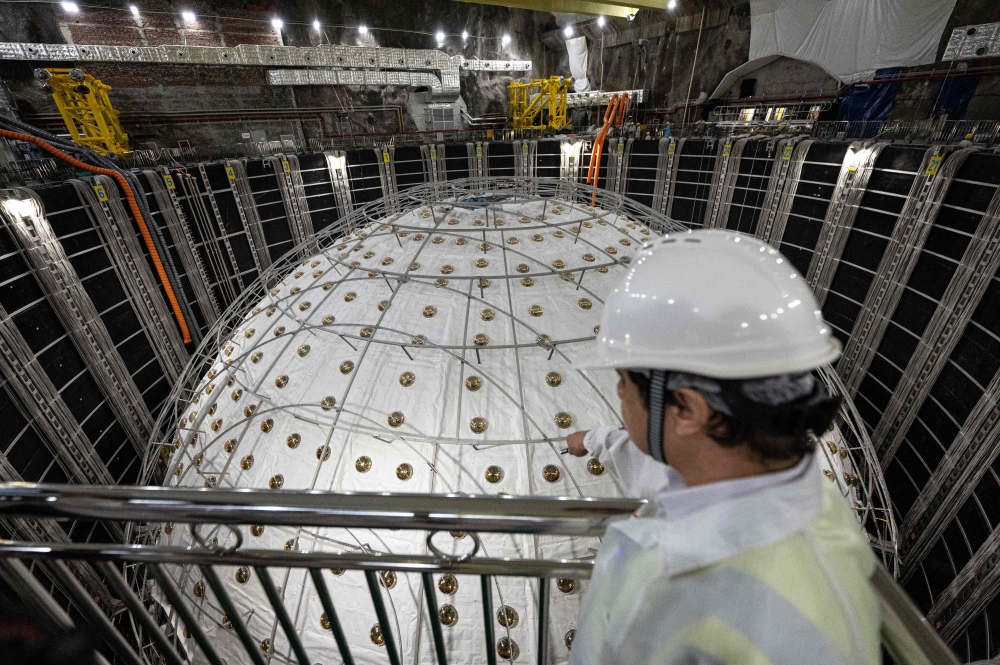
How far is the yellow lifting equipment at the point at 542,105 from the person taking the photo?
83.6 feet

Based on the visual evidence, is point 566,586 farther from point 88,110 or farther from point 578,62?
point 578,62

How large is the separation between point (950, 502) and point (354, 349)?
1418 cm

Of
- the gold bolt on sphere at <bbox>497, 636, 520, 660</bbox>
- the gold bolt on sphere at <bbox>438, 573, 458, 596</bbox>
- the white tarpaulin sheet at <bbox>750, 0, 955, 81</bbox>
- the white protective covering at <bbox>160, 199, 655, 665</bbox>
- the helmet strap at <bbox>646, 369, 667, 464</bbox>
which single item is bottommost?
the gold bolt on sphere at <bbox>497, 636, 520, 660</bbox>

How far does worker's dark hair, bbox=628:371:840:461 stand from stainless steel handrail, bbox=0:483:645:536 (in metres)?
0.54

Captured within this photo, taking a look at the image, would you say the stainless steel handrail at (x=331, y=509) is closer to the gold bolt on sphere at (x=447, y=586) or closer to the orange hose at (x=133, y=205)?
the gold bolt on sphere at (x=447, y=586)

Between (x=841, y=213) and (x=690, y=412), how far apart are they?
1659 centimetres

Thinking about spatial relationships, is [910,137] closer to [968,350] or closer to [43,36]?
[968,350]

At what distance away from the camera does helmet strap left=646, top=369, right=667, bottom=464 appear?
165 cm

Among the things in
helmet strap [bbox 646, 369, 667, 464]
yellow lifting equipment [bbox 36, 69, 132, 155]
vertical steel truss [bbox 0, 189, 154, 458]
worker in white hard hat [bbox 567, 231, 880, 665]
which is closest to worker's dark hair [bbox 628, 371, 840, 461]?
worker in white hard hat [bbox 567, 231, 880, 665]

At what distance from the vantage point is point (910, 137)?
12.9 m

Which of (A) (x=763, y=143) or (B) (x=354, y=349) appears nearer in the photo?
(B) (x=354, y=349)

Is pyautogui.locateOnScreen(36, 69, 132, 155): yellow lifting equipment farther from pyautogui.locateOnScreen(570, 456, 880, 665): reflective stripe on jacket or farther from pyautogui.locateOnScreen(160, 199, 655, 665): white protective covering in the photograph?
pyautogui.locateOnScreen(570, 456, 880, 665): reflective stripe on jacket

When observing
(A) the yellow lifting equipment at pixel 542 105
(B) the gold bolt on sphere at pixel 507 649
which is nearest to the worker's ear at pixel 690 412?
(B) the gold bolt on sphere at pixel 507 649

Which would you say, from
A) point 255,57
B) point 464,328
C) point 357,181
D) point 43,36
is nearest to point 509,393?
point 464,328
